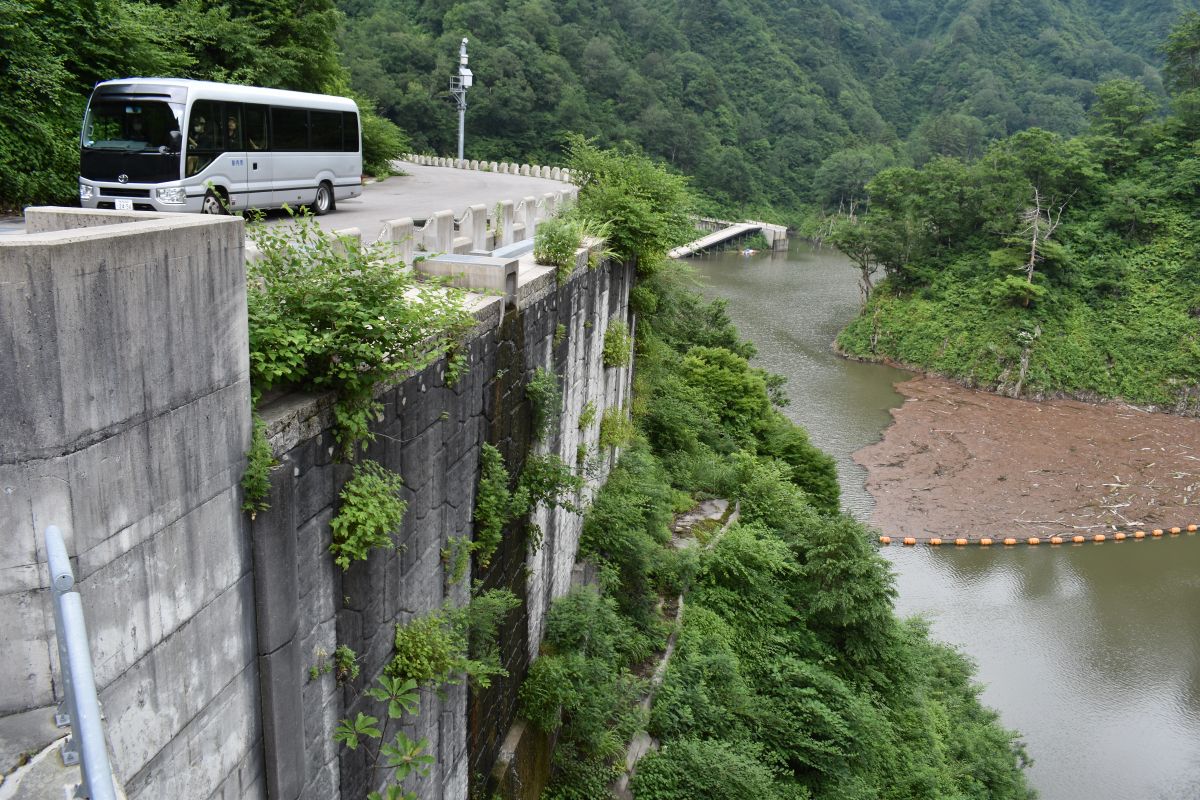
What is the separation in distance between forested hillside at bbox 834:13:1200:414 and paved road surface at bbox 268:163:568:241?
74.6 ft

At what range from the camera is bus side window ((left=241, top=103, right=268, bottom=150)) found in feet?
36.7

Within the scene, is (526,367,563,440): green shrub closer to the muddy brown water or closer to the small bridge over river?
the muddy brown water

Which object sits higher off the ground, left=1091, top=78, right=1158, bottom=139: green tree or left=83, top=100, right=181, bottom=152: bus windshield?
left=1091, top=78, right=1158, bottom=139: green tree

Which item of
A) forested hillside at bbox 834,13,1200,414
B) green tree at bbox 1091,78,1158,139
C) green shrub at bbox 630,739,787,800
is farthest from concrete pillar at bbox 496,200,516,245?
green tree at bbox 1091,78,1158,139

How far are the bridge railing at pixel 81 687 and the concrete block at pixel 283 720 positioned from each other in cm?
186

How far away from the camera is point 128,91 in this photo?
386 inches

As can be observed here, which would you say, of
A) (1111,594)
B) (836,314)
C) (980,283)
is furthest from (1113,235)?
(1111,594)

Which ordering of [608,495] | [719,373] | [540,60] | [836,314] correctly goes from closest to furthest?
1. [608,495]
2. [719,373]
3. [836,314]
4. [540,60]

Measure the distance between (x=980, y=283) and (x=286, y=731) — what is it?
41.3m

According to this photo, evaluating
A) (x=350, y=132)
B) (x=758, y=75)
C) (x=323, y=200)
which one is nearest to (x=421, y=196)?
(x=350, y=132)

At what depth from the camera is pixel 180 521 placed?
333 cm

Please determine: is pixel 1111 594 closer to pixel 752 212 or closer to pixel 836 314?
pixel 836 314

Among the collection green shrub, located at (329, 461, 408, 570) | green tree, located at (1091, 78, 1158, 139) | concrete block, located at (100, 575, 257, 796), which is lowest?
concrete block, located at (100, 575, 257, 796)

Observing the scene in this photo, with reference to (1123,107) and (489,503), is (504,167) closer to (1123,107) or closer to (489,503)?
(489,503)
